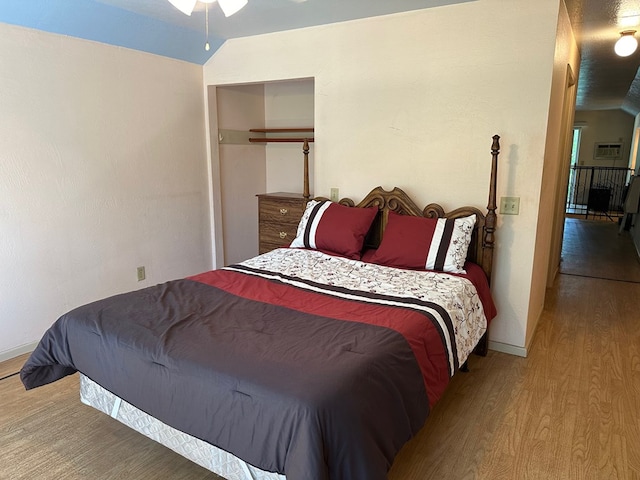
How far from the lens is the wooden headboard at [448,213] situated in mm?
2881

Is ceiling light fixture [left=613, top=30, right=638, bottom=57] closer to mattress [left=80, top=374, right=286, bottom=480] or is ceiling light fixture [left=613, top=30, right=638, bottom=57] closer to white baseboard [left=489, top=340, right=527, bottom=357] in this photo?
white baseboard [left=489, top=340, right=527, bottom=357]

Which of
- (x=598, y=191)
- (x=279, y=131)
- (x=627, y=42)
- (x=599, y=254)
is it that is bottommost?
(x=599, y=254)

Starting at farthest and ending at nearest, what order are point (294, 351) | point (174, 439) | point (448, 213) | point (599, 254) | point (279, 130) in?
1. point (599, 254)
2. point (279, 130)
3. point (448, 213)
4. point (174, 439)
5. point (294, 351)

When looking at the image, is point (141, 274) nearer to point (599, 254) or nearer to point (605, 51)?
point (605, 51)

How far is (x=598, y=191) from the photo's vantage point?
955 cm

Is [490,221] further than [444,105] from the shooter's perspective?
No

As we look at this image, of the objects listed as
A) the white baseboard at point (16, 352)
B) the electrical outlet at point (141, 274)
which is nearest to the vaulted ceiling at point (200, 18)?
the electrical outlet at point (141, 274)

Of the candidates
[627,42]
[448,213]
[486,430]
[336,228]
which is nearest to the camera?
[486,430]

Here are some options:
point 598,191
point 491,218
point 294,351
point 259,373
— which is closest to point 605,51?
point 491,218

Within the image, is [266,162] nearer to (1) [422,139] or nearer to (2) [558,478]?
(1) [422,139]

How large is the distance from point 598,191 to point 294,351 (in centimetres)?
1008

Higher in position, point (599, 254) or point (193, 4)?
point (193, 4)

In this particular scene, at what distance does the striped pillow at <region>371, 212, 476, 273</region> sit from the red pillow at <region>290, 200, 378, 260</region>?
0.65ft

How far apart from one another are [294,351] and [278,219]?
2.35 m
